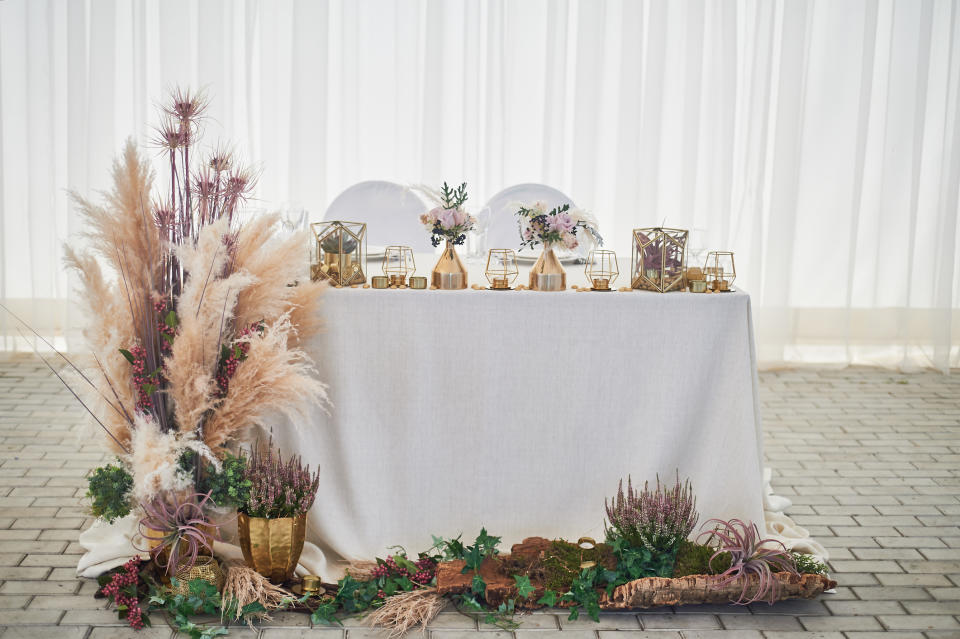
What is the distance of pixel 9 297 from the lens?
4.50 m

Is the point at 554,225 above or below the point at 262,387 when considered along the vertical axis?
above

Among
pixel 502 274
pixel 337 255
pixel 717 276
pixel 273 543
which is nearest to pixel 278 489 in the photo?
pixel 273 543

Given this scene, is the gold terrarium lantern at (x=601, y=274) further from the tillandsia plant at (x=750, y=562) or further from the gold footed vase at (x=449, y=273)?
the tillandsia plant at (x=750, y=562)

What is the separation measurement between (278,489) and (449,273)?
680 mm

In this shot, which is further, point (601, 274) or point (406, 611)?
point (601, 274)

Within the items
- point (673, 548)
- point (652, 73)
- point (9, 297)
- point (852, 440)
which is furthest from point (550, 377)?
point (9, 297)

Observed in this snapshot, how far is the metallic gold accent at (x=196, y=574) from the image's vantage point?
2.07m

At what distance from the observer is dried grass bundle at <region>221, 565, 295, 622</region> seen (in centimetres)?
203

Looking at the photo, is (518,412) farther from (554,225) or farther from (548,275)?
(554,225)

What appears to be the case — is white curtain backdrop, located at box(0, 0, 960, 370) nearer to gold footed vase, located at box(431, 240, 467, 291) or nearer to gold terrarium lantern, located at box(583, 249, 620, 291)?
gold terrarium lantern, located at box(583, 249, 620, 291)

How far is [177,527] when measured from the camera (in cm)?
206

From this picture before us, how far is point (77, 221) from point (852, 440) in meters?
3.63

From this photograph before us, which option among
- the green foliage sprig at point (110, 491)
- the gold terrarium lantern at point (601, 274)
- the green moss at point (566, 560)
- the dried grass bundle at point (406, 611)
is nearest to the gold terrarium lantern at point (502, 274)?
the gold terrarium lantern at point (601, 274)

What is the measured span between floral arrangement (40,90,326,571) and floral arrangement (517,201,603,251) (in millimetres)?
587
